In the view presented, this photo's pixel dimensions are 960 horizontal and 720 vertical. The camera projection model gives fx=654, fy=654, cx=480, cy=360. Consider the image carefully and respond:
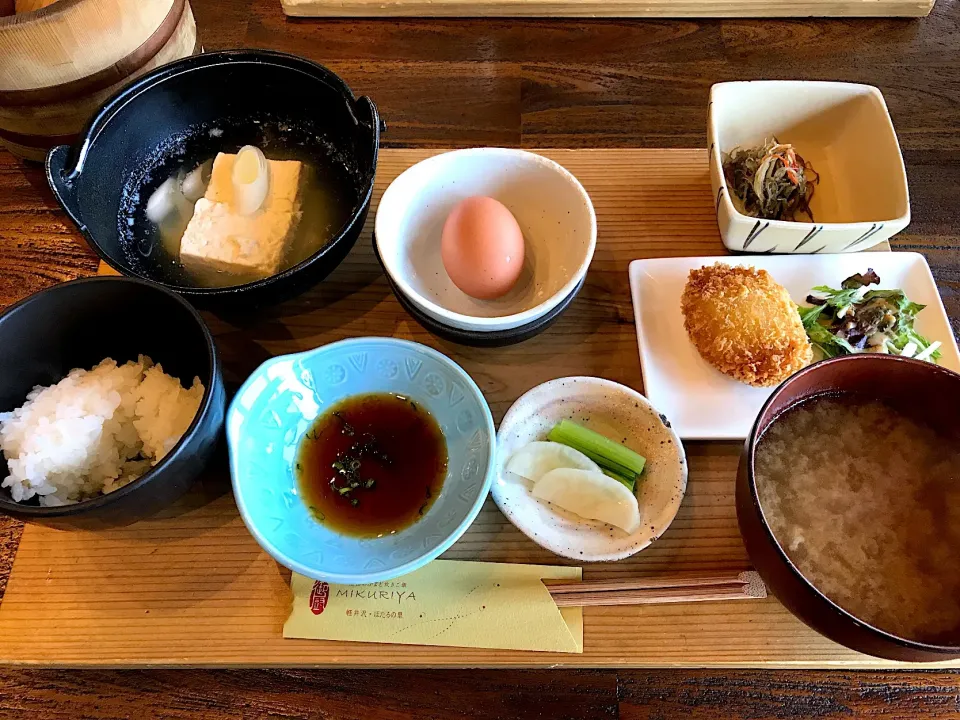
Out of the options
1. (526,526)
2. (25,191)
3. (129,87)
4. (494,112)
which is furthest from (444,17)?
(526,526)

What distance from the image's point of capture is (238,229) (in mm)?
1282

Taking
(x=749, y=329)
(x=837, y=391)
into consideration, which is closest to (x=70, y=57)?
(x=749, y=329)

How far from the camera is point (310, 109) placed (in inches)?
54.6

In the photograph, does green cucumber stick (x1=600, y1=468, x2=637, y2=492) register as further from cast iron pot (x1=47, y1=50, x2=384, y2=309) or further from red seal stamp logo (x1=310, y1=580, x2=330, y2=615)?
cast iron pot (x1=47, y1=50, x2=384, y2=309)

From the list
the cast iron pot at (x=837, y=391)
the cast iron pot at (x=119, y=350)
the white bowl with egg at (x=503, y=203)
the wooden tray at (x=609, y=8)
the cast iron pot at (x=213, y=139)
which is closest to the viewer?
the cast iron pot at (x=837, y=391)

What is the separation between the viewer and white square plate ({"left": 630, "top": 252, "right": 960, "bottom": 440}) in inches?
46.0

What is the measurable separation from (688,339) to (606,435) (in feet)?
0.84

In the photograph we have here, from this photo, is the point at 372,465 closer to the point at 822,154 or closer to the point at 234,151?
the point at 234,151

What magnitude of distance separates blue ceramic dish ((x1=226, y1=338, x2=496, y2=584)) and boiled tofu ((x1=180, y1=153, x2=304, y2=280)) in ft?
0.85

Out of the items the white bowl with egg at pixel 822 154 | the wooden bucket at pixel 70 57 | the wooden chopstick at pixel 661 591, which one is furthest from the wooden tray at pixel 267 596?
the wooden bucket at pixel 70 57

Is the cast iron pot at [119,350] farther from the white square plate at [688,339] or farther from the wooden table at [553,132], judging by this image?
the white square plate at [688,339]

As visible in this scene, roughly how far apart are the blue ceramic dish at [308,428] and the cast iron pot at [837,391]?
388mm

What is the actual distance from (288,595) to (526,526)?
1.34 ft

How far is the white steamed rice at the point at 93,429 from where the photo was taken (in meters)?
0.99
